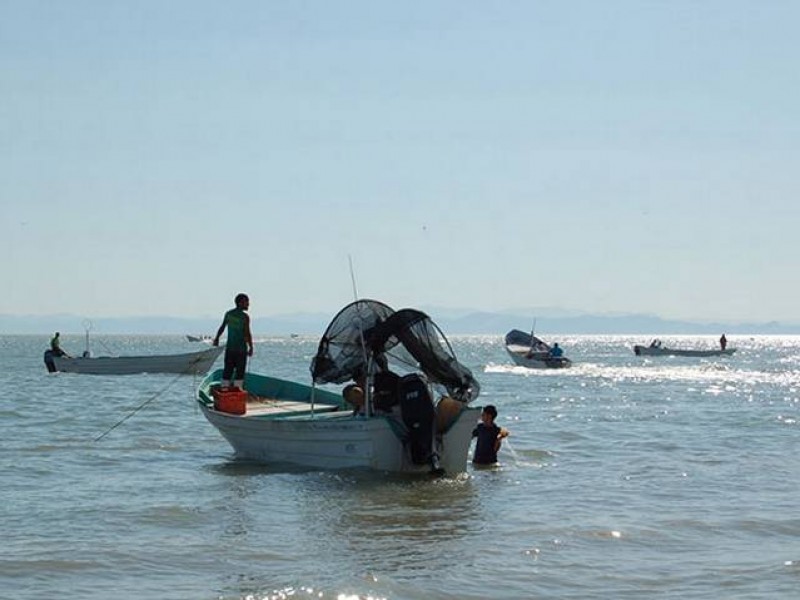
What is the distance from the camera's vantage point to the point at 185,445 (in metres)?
22.5

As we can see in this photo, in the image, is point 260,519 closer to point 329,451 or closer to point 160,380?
point 329,451

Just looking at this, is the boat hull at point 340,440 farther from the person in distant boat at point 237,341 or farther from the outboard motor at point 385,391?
the person in distant boat at point 237,341

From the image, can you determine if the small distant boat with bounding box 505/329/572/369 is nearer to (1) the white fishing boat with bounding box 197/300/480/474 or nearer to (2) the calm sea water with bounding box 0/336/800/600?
(2) the calm sea water with bounding box 0/336/800/600

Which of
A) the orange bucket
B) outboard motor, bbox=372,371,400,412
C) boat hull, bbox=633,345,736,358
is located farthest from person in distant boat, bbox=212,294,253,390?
boat hull, bbox=633,345,736,358

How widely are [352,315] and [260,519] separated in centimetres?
448

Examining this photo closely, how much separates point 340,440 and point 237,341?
3.35 meters

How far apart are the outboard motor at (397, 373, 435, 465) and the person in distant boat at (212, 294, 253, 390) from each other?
12.7 ft

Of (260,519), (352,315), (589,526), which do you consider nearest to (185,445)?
(352,315)

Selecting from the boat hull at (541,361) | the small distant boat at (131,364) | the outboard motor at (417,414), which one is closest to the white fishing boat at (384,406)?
the outboard motor at (417,414)

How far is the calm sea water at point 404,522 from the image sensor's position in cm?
1040

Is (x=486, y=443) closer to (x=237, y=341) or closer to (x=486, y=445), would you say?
(x=486, y=445)

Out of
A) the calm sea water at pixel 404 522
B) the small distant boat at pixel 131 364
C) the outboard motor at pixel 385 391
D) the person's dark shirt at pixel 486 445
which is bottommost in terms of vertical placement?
the small distant boat at pixel 131 364

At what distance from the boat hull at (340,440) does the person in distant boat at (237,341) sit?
69 centimetres

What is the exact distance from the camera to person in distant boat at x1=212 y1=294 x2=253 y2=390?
1916cm
